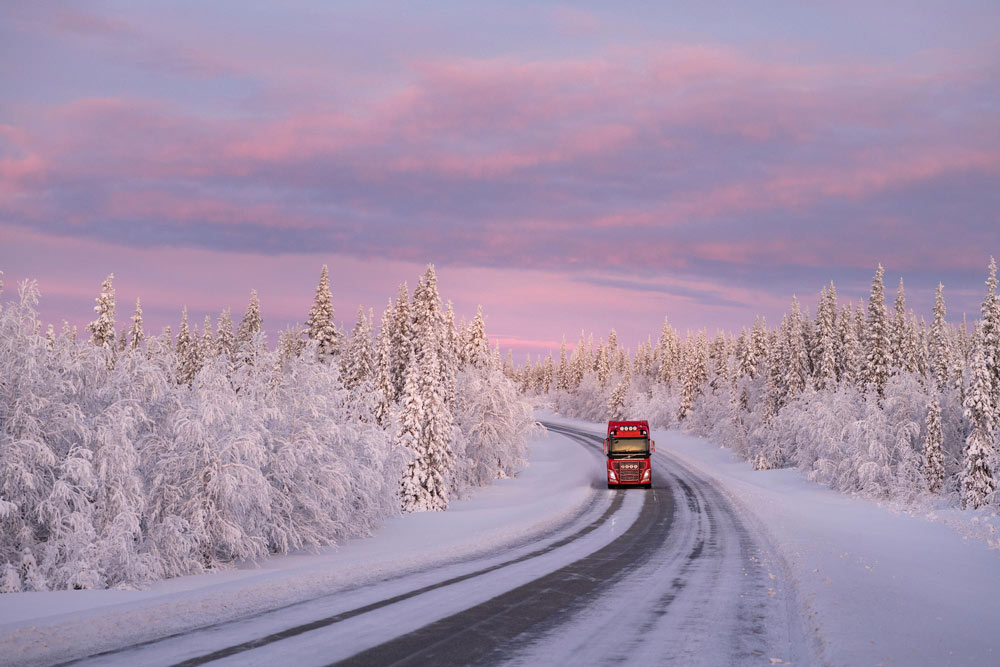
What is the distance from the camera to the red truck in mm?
39688

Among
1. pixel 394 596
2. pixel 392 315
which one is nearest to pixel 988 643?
pixel 394 596

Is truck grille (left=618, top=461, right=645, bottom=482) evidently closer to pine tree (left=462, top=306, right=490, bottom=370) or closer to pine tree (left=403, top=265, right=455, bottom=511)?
pine tree (left=403, top=265, right=455, bottom=511)

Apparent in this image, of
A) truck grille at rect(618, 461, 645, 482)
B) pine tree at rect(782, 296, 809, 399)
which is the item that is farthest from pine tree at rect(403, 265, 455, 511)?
pine tree at rect(782, 296, 809, 399)

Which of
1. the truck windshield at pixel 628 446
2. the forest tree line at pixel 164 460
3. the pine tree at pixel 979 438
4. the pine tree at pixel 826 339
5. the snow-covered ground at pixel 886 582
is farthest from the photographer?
the pine tree at pixel 826 339

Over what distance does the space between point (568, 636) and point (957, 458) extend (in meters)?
40.9

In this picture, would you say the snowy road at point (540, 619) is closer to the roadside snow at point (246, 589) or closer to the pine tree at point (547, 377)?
the roadside snow at point (246, 589)

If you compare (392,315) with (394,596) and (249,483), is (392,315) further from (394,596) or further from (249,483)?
(394,596)

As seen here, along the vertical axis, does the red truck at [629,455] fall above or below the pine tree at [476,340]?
below

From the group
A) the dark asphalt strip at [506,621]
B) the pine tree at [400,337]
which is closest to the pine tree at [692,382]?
the pine tree at [400,337]

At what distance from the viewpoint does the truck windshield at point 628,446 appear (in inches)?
1596

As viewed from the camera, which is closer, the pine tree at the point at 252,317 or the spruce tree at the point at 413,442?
the spruce tree at the point at 413,442

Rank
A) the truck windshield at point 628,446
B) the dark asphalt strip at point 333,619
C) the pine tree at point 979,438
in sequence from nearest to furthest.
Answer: the dark asphalt strip at point 333,619 < the pine tree at point 979,438 < the truck windshield at point 628,446

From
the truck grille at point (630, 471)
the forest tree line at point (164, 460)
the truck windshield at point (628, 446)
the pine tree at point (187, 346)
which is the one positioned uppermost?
the pine tree at point (187, 346)

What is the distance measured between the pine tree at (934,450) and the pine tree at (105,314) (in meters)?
55.3
